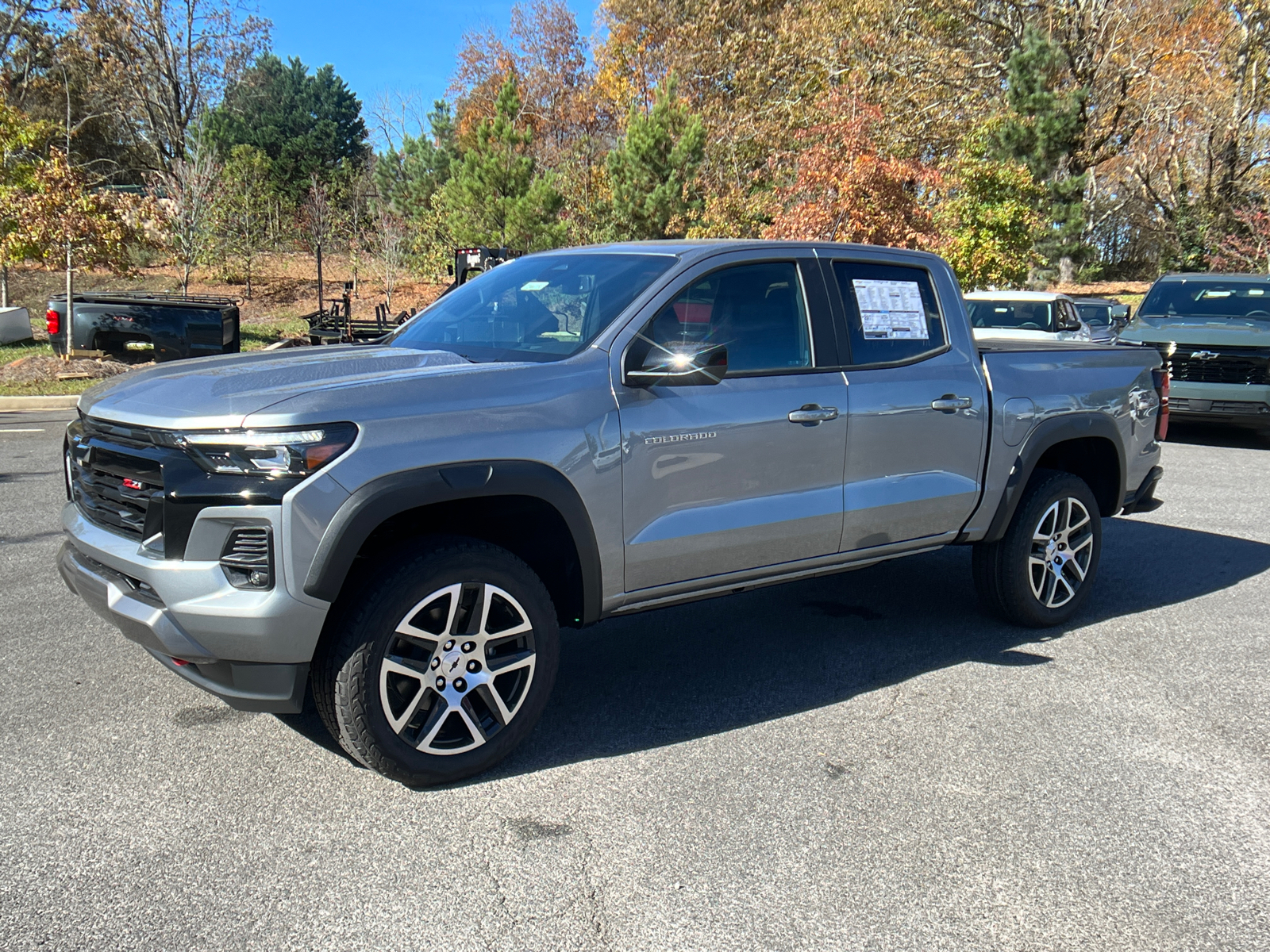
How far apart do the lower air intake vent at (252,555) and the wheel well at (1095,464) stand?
13.2 feet

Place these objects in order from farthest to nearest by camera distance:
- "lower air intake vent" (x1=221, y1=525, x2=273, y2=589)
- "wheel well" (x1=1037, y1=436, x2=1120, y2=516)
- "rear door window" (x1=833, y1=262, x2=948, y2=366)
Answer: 1. "wheel well" (x1=1037, y1=436, x2=1120, y2=516)
2. "rear door window" (x1=833, y1=262, x2=948, y2=366)
3. "lower air intake vent" (x1=221, y1=525, x2=273, y2=589)

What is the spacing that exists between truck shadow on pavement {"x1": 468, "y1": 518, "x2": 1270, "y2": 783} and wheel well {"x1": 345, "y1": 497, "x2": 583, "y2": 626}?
53 cm

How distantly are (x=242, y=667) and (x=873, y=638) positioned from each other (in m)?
3.14

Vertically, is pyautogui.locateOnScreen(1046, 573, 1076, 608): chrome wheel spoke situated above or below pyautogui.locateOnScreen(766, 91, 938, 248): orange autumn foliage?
below

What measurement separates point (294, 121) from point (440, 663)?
163 ft

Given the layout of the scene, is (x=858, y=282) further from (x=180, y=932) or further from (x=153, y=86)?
(x=153, y=86)

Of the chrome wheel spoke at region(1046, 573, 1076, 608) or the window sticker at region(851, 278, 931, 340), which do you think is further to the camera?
the chrome wheel spoke at region(1046, 573, 1076, 608)

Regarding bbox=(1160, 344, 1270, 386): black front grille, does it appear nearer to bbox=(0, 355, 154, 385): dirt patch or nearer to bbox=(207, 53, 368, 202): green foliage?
bbox=(0, 355, 154, 385): dirt patch

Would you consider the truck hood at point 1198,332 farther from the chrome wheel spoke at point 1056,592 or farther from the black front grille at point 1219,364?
the chrome wheel spoke at point 1056,592

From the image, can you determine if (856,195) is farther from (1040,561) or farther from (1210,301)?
(1040,561)

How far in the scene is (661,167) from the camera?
93.5ft

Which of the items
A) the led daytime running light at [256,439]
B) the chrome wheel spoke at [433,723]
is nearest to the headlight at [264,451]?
the led daytime running light at [256,439]

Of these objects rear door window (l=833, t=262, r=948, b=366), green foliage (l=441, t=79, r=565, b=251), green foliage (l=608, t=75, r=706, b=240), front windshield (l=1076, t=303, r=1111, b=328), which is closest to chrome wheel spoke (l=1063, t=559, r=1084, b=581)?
rear door window (l=833, t=262, r=948, b=366)

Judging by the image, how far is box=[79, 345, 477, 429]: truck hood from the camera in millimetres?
3236
